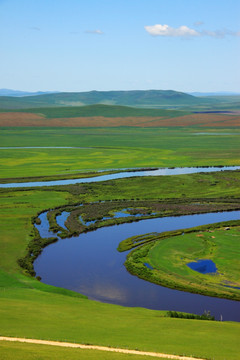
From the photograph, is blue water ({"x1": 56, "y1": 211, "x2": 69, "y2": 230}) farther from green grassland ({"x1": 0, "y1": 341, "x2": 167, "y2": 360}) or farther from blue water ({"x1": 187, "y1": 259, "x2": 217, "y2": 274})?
green grassland ({"x1": 0, "y1": 341, "x2": 167, "y2": 360})

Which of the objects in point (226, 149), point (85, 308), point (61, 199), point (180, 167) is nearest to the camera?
point (85, 308)

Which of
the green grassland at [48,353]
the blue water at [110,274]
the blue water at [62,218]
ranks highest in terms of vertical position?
the green grassland at [48,353]

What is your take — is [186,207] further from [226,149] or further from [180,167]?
[226,149]

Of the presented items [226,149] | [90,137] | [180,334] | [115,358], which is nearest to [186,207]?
[180,334]

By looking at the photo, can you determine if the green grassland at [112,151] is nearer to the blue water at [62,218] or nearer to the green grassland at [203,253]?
the blue water at [62,218]

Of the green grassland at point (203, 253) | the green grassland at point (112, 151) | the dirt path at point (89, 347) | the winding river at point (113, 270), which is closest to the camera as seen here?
the dirt path at point (89, 347)

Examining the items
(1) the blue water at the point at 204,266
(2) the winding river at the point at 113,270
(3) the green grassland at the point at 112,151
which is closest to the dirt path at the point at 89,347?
(2) the winding river at the point at 113,270
